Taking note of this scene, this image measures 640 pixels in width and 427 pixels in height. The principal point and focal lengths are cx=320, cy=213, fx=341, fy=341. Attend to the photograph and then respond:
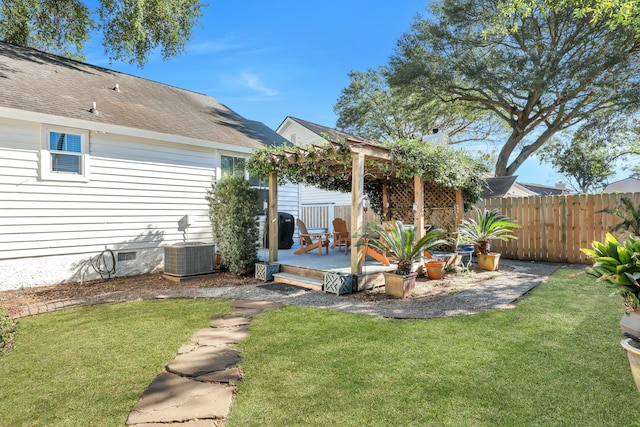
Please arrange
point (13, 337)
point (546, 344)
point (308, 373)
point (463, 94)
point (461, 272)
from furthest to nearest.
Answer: point (463, 94) → point (461, 272) → point (13, 337) → point (546, 344) → point (308, 373)

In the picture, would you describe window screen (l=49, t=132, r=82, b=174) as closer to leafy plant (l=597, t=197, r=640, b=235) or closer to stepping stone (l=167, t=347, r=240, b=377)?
stepping stone (l=167, t=347, r=240, b=377)

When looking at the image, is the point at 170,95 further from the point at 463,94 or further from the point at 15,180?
A: the point at 463,94

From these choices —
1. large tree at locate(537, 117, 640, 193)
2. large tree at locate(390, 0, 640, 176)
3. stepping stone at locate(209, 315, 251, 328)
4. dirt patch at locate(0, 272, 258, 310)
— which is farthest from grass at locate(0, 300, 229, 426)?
large tree at locate(537, 117, 640, 193)

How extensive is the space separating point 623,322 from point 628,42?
1473 cm

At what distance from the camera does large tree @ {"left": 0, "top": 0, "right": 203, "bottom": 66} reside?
10.7m

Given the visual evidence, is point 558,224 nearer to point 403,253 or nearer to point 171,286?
point 403,253

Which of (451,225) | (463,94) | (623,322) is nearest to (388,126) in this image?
(463,94)

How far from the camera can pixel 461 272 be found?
7496 mm

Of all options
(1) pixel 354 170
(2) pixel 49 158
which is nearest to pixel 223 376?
(1) pixel 354 170

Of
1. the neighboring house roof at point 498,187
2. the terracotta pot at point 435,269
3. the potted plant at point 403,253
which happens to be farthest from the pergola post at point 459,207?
the potted plant at point 403,253

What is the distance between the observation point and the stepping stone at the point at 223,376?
2.74 metres

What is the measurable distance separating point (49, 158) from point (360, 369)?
689 centimetres

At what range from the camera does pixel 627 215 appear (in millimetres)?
8008

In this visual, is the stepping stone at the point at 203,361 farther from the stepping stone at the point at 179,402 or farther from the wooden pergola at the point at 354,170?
the wooden pergola at the point at 354,170
